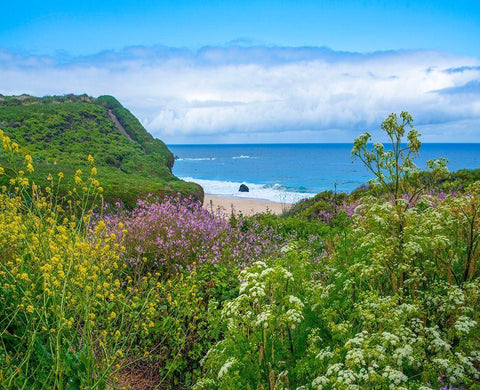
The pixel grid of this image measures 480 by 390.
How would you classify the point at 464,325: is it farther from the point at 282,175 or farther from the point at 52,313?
the point at 282,175

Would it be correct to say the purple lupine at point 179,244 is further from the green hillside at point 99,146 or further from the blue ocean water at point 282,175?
the green hillside at point 99,146

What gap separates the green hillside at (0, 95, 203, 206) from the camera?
1161 centimetres

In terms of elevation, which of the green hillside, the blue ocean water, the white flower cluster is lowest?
the blue ocean water

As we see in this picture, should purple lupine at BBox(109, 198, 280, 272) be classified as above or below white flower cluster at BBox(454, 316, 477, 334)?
below

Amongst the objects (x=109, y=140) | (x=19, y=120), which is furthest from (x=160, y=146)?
(x=19, y=120)

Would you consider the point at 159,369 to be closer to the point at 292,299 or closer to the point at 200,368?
the point at 200,368

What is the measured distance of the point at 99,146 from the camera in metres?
18.4

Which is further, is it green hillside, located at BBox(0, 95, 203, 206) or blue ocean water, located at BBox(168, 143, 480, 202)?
blue ocean water, located at BBox(168, 143, 480, 202)

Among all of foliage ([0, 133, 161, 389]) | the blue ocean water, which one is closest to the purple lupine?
foliage ([0, 133, 161, 389])

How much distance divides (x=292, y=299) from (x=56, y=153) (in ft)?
50.8

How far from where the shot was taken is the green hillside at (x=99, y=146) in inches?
457

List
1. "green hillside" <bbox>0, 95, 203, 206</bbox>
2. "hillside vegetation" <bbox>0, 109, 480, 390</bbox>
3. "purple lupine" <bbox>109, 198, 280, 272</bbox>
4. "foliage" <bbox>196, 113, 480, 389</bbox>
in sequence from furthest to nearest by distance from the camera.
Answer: "green hillside" <bbox>0, 95, 203, 206</bbox>
"purple lupine" <bbox>109, 198, 280, 272</bbox>
"hillside vegetation" <bbox>0, 109, 480, 390</bbox>
"foliage" <bbox>196, 113, 480, 389</bbox>

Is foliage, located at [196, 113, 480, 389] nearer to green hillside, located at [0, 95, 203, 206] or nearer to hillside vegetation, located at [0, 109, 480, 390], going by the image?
hillside vegetation, located at [0, 109, 480, 390]

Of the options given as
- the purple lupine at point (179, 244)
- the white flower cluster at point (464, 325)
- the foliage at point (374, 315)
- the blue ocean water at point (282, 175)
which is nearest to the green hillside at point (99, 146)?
the purple lupine at point (179, 244)
